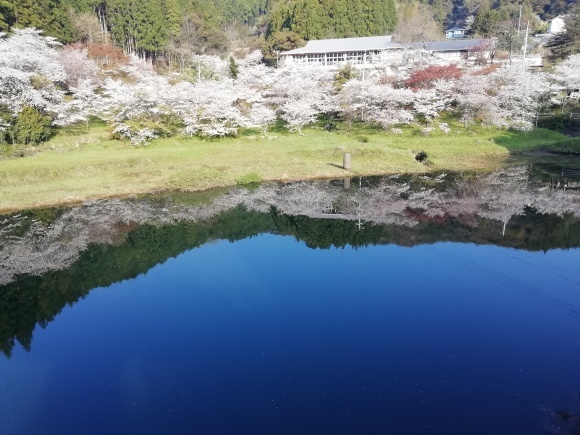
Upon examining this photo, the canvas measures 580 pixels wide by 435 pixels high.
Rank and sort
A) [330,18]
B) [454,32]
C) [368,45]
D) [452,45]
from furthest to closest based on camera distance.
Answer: [454,32] < [330,18] < [368,45] < [452,45]

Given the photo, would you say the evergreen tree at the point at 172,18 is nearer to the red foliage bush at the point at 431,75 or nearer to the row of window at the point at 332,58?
the row of window at the point at 332,58

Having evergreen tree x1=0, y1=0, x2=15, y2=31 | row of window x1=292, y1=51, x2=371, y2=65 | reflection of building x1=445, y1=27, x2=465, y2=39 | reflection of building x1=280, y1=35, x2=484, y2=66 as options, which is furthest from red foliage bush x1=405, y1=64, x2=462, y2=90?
reflection of building x1=445, y1=27, x2=465, y2=39

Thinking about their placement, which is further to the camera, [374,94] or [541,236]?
[374,94]

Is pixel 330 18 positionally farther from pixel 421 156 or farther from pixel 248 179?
pixel 248 179

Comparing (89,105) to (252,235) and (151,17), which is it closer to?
(252,235)

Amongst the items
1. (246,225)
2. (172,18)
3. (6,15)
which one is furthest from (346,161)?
(172,18)

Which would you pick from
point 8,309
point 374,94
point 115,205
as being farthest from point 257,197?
point 374,94
